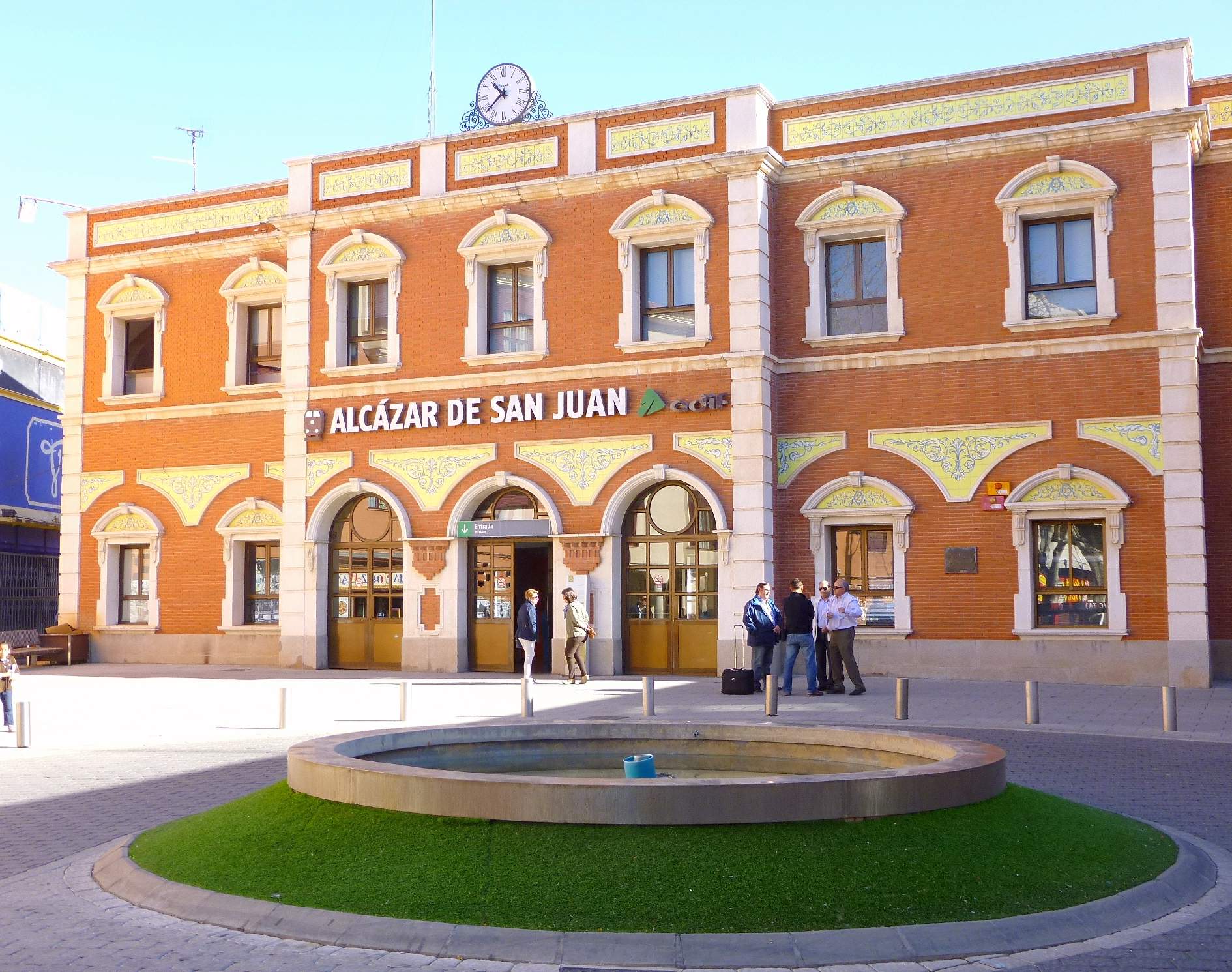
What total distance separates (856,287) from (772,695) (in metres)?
9.93

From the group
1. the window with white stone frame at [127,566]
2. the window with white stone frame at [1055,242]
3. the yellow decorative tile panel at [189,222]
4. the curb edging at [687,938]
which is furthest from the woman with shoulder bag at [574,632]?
the curb edging at [687,938]

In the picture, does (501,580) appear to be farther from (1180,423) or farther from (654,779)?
(654,779)

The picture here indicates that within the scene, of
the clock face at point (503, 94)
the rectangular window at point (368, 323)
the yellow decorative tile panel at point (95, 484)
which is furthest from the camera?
the yellow decorative tile panel at point (95, 484)

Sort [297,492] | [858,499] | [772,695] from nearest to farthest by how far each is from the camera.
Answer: [772,695] < [858,499] < [297,492]

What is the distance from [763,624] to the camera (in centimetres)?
1939

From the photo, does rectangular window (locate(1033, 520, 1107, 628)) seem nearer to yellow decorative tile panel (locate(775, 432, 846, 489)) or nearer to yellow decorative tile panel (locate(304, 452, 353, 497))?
yellow decorative tile panel (locate(775, 432, 846, 489))

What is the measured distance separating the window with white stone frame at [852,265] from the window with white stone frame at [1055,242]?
6.27 ft

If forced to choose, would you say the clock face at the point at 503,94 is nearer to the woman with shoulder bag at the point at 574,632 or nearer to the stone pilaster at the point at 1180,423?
the woman with shoulder bag at the point at 574,632

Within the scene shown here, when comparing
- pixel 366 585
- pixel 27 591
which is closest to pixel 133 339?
pixel 27 591

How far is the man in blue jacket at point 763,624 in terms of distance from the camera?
19391mm

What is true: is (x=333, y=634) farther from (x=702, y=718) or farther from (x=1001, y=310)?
(x=1001, y=310)

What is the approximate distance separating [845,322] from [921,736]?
1519 centimetres

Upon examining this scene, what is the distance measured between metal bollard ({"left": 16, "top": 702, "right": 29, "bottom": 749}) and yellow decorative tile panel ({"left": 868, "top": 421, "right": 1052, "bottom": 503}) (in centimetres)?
1425

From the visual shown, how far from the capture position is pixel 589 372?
24.1m
